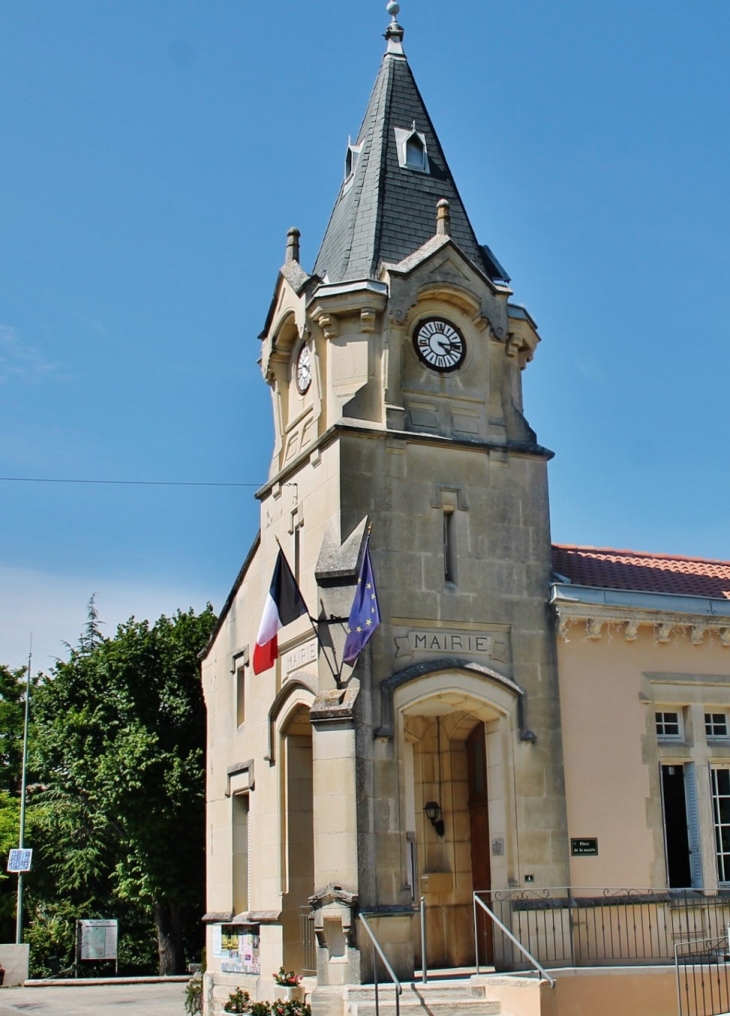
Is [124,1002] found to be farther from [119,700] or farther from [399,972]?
[399,972]

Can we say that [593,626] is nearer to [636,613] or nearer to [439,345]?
[636,613]

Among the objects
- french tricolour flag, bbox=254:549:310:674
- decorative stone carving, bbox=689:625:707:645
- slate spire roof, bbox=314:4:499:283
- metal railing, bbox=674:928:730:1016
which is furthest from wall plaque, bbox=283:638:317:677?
metal railing, bbox=674:928:730:1016

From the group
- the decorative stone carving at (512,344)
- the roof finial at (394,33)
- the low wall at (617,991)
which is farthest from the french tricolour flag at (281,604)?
the roof finial at (394,33)

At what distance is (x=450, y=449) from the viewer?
20.1m

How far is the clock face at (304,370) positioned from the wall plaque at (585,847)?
910 cm

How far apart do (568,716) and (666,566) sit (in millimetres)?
5240

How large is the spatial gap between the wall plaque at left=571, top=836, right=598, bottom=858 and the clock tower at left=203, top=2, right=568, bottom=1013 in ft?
1.00

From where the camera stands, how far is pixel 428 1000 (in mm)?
15984

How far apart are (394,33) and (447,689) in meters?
13.9

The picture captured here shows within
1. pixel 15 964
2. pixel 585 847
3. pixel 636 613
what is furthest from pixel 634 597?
pixel 15 964

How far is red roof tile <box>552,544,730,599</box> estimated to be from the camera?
2177 cm

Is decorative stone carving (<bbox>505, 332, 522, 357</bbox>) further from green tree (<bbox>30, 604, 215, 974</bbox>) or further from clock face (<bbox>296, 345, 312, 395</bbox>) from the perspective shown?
green tree (<bbox>30, 604, 215, 974</bbox>)

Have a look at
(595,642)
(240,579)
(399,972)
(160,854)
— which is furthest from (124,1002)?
(595,642)

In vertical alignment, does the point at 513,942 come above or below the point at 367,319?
below
